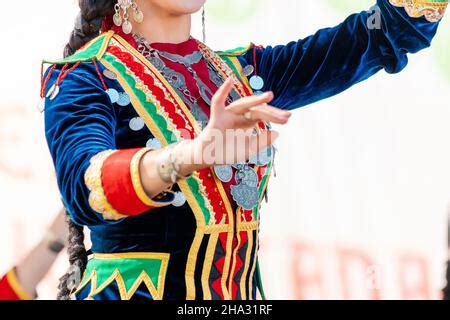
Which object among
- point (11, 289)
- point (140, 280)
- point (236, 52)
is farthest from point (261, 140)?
point (11, 289)

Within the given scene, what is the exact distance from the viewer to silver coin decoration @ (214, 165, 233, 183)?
183 cm

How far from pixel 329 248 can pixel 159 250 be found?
48.3 inches

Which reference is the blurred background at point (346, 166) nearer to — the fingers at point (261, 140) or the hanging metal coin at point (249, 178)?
the hanging metal coin at point (249, 178)

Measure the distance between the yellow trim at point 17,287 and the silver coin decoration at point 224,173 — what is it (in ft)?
2.77

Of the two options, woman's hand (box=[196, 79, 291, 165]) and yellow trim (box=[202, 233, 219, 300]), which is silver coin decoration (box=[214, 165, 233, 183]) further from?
woman's hand (box=[196, 79, 291, 165])

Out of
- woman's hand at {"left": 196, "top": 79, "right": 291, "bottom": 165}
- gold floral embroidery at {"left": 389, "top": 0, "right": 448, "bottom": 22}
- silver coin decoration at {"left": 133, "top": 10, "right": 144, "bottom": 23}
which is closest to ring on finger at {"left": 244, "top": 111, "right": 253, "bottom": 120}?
woman's hand at {"left": 196, "top": 79, "right": 291, "bottom": 165}

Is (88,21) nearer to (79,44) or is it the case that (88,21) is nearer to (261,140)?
(79,44)

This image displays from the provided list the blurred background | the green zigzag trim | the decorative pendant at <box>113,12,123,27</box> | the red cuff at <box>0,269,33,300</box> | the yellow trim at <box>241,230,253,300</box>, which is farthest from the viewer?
the blurred background

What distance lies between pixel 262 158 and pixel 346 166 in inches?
41.8

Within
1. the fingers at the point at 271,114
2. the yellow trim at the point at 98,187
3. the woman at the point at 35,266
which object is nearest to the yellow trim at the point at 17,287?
the woman at the point at 35,266

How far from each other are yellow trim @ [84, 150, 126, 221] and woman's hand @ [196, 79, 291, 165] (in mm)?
186

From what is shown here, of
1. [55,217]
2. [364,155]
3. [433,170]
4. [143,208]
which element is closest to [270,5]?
[364,155]
